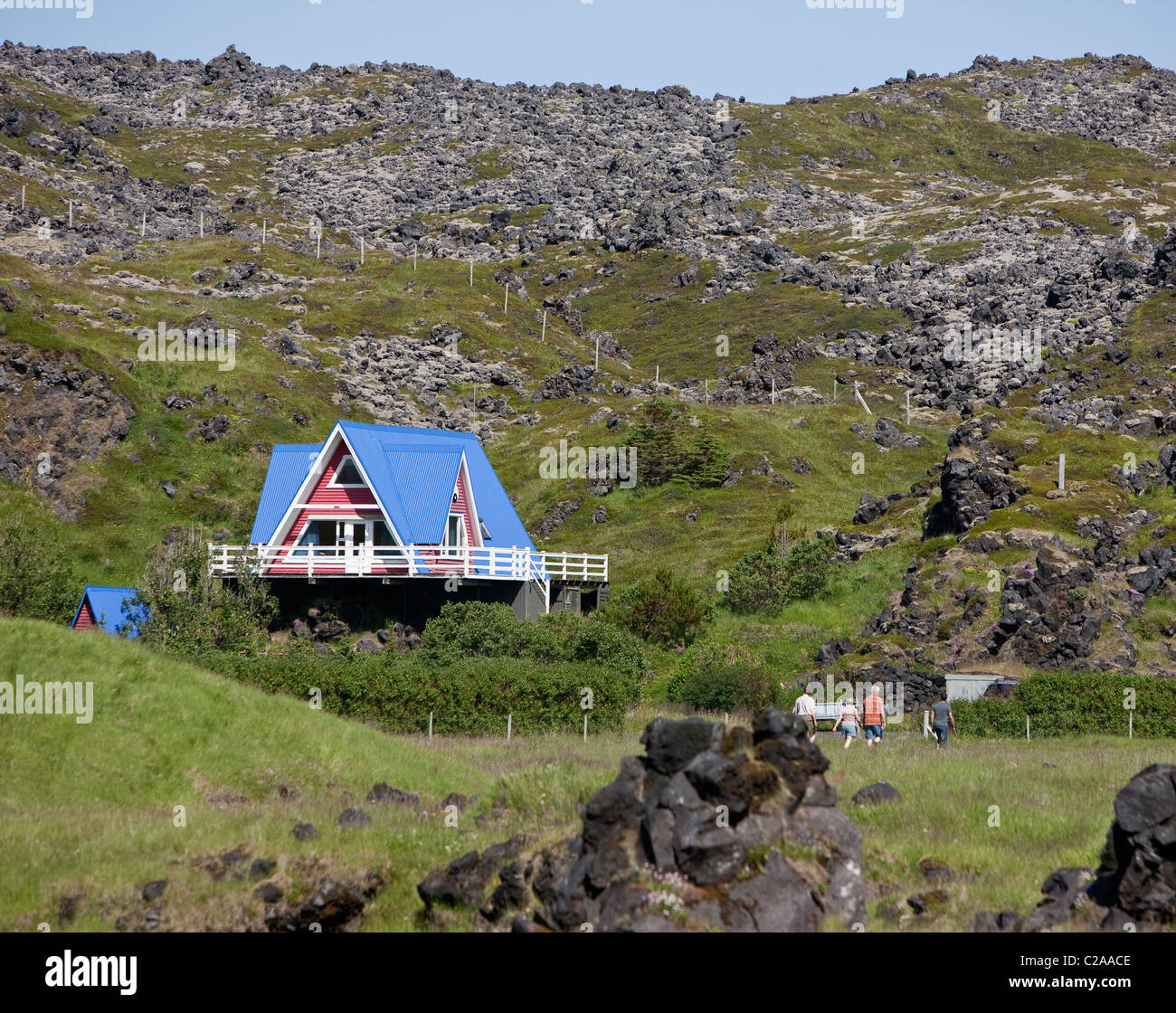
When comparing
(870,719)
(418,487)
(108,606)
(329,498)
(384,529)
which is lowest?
(870,719)

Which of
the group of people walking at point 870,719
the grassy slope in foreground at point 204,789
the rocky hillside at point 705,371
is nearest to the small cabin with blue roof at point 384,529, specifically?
the rocky hillside at point 705,371

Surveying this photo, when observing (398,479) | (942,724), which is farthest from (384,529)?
(942,724)

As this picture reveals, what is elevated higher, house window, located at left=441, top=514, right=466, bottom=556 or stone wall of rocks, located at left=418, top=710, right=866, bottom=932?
house window, located at left=441, top=514, right=466, bottom=556

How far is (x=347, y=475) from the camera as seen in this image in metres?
55.8

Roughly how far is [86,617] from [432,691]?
1041 inches

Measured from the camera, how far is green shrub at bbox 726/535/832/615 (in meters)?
54.9

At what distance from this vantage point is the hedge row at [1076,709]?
115ft

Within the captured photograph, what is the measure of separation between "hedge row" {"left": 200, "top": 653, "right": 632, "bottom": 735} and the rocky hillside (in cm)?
1392

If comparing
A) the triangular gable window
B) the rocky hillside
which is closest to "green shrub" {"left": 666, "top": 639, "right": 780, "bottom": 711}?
the rocky hillside

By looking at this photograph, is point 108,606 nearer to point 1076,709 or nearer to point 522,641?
point 522,641

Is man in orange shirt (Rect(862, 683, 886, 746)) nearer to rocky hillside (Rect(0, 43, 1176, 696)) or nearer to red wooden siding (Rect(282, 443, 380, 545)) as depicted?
rocky hillside (Rect(0, 43, 1176, 696))

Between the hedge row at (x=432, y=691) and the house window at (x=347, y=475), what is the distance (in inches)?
805
